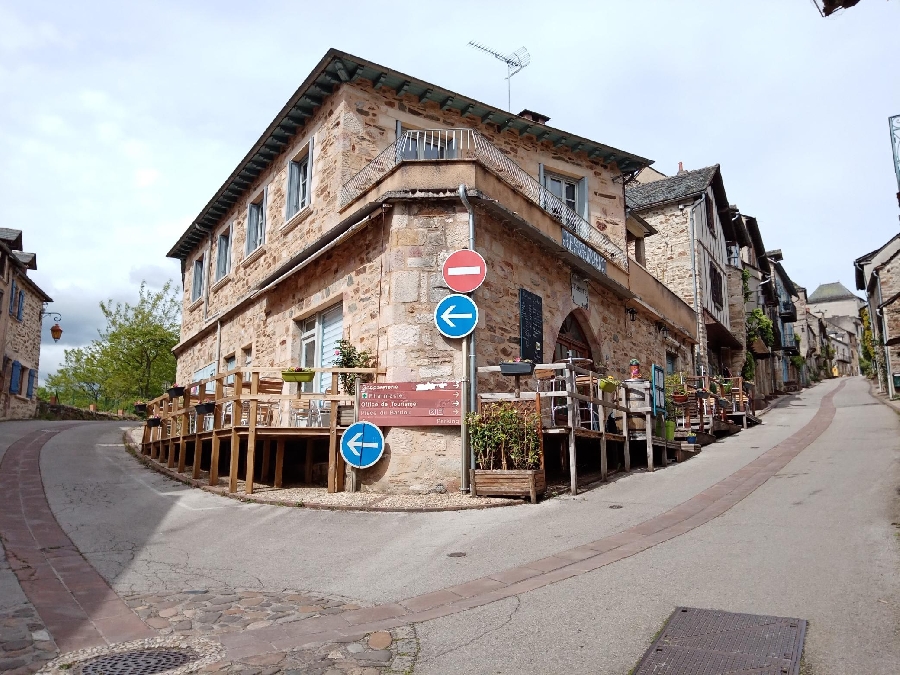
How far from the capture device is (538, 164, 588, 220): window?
14780 mm

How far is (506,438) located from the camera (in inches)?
352

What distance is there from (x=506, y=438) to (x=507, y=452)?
9.4 inches

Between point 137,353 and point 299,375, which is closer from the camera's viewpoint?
point 299,375

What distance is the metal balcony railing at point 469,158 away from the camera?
11648 mm

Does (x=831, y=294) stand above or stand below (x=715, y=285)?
above

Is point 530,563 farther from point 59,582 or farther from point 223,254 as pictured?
point 223,254

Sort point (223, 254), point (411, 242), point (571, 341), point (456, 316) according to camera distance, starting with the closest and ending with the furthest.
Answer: point (456, 316), point (411, 242), point (571, 341), point (223, 254)

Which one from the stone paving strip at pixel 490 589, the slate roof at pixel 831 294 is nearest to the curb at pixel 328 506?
the stone paving strip at pixel 490 589

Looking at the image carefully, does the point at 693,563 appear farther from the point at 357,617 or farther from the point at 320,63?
the point at 320,63

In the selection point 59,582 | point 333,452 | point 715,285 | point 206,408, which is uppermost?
point 715,285

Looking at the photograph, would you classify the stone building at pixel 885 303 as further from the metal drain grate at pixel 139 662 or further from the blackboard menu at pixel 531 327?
the metal drain grate at pixel 139 662

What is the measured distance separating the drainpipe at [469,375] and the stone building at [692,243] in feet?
41.8

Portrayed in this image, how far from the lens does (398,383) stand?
9469mm

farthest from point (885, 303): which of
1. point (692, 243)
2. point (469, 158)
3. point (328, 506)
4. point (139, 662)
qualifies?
point (139, 662)
